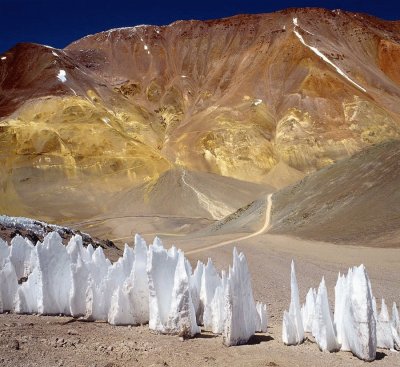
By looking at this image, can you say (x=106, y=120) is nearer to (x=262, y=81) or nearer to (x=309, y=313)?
(x=262, y=81)

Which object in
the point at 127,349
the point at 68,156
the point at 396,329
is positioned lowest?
the point at 127,349

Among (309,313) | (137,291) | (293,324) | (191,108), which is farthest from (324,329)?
(191,108)

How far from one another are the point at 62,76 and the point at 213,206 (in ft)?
136

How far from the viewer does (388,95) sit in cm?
8150

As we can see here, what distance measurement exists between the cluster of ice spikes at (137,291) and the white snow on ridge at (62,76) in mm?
77728

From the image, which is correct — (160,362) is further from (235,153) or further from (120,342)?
(235,153)

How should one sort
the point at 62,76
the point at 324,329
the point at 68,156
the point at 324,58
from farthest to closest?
the point at 324,58
the point at 62,76
the point at 68,156
the point at 324,329

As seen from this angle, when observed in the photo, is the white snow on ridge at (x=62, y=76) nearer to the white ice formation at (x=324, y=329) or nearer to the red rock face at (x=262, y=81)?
the red rock face at (x=262, y=81)

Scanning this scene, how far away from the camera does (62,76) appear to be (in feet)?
266

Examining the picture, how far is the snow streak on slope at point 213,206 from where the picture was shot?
2052 inches

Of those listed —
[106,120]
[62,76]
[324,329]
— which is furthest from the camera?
[62,76]

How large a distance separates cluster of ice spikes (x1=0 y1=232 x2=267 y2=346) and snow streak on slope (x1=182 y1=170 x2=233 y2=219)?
44916mm

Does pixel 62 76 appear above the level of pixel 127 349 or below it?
above

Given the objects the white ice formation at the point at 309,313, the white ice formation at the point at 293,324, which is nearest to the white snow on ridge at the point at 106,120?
the white ice formation at the point at 309,313
